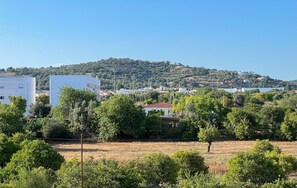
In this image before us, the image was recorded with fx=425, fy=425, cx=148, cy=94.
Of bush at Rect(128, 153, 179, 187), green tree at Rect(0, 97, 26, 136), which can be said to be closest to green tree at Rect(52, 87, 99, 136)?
green tree at Rect(0, 97, 26, 136)

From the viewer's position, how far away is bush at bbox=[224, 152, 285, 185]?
59.9ft

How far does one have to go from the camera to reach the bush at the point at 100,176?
14977mm

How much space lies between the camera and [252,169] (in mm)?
18391

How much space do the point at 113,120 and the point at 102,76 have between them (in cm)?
12379

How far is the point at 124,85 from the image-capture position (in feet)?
554

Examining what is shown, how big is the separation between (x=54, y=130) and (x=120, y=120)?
755 centimetres

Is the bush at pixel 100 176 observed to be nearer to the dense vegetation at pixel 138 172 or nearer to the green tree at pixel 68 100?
the dense vegetation at pixel 138 172

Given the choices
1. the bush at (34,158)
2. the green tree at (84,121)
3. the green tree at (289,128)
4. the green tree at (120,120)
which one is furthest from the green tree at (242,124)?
the bush at (34,158)

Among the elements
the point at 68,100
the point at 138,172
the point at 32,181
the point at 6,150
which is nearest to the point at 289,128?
the point at 68,100

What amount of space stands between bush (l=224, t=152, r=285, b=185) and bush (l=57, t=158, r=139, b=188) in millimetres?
4684

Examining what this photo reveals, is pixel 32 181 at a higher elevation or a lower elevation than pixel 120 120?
higher

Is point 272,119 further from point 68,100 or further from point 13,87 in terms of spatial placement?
point 13,87

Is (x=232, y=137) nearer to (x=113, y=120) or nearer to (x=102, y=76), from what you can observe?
(x=113, y=120)

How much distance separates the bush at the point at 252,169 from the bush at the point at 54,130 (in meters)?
32.3
